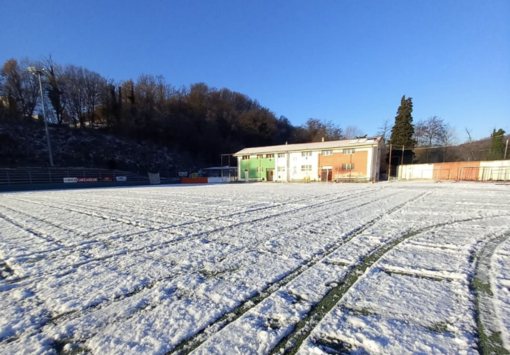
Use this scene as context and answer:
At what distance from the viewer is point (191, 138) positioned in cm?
5053

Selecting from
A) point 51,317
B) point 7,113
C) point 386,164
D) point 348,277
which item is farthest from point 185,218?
point 7,113

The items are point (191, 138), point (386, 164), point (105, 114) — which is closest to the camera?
point (386, 164)

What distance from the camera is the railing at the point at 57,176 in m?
25.7

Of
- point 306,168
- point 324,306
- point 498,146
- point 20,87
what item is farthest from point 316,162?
point 20,87

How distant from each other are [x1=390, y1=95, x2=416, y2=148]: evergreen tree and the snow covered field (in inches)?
1582

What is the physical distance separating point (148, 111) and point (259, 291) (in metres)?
50.6

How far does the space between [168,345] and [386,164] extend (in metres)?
42.9

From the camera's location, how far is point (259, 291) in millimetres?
2604

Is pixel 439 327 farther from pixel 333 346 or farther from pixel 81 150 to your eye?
pixel 81 150

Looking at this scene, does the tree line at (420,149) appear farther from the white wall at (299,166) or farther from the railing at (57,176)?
the railing at (57,176)

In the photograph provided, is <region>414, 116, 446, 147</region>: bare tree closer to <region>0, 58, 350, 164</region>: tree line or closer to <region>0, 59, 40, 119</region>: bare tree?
<region>0, 58, 350, 164</region>: tree line

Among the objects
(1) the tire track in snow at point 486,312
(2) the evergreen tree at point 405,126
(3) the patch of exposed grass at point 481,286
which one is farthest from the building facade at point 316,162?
(3) the patch of exposed grass at point 481,286

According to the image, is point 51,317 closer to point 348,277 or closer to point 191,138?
point 348,277

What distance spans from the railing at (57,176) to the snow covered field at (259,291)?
2965 centimetres
